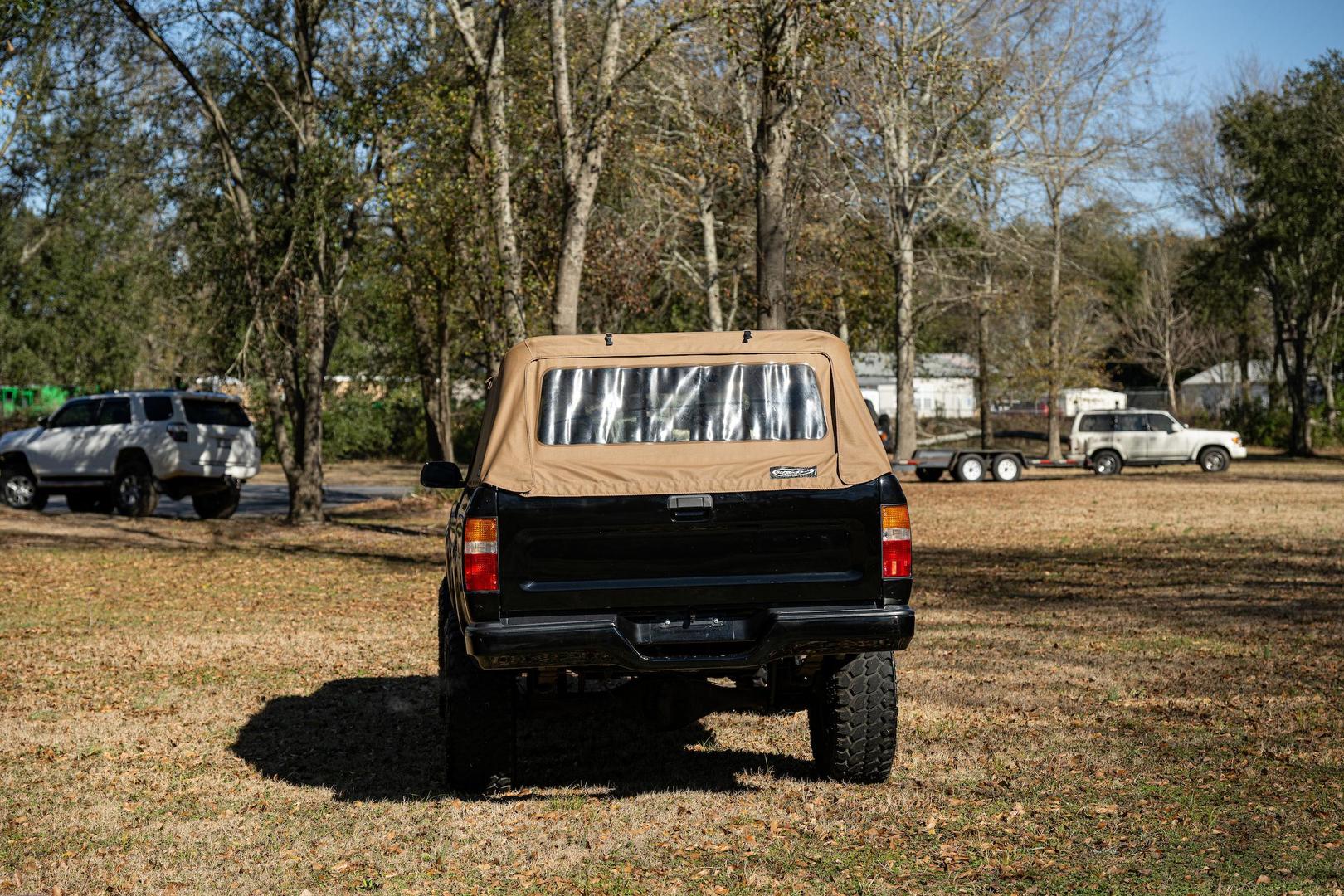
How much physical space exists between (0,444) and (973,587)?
19061 millimetres

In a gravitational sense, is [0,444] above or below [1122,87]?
below

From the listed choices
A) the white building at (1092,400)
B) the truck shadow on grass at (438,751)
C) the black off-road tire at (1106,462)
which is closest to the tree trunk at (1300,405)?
the black off-road tire at (1106,462)

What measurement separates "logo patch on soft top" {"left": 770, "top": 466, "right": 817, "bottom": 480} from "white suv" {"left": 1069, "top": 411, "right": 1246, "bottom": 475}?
114 feet

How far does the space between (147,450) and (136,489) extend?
0.79 metres

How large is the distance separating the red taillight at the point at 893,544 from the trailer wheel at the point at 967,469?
31093mm

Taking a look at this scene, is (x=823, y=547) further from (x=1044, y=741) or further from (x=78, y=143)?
(x=78, y=143)

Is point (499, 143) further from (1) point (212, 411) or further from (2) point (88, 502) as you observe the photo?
(2) point (88, 502)

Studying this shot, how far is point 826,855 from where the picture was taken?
5637 millimetres

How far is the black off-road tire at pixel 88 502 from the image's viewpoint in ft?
86.7

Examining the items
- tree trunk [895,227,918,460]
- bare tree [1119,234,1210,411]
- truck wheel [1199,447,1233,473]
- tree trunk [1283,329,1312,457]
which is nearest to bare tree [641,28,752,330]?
tree trunk [895,227,918,460]

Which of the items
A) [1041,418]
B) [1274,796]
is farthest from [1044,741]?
[1041,418]

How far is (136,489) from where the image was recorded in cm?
2453

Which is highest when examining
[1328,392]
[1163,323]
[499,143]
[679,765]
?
[1163,323]

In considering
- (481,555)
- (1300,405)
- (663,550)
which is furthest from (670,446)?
(1300,405)
